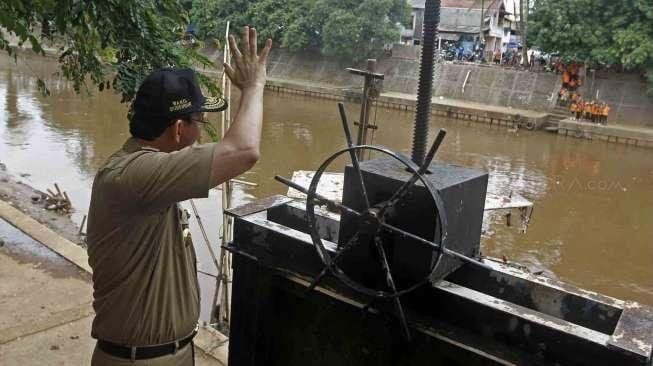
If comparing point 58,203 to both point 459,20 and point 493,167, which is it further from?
point 459,20

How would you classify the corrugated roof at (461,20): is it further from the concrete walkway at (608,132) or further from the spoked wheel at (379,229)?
the spoked wheel at (379,229)

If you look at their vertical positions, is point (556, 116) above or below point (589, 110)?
below

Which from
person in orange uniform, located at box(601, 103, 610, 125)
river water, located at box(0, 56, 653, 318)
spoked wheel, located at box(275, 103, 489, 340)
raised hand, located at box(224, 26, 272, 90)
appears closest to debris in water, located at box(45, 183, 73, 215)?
river water, located at box(0, 56, 653, 318)

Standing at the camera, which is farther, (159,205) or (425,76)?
(425,76)

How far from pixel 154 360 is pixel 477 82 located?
81.4 feet

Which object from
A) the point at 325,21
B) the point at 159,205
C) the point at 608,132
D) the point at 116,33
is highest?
the point at 325,21

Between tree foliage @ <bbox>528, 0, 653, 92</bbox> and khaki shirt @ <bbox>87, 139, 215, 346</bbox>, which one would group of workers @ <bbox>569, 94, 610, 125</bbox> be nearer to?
tree foliage @ <bbox>528, 0, 653, 92</bbox>

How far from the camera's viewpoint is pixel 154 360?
6.72 ft

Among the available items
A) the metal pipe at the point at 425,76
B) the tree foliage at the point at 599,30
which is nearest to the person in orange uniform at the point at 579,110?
the tree foliage at the point at 599,30

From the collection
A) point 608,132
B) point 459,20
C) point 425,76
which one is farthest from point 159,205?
point 459,20

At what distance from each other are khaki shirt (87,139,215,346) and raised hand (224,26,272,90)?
1.13 ft

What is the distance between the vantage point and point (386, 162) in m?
2.34

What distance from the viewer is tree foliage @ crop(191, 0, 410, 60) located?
26797mm

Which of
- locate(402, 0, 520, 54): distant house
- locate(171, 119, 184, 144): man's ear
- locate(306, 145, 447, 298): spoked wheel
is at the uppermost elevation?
locate(402, 0, 520, 54): distant house
